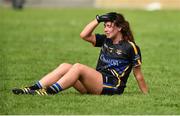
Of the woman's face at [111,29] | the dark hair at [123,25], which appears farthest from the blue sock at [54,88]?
the dark hair at [123,25]

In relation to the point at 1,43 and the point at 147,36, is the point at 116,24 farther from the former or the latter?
the point at 147,36

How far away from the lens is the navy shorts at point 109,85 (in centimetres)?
1059

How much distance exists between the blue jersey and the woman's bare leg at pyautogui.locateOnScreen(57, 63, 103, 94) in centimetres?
20

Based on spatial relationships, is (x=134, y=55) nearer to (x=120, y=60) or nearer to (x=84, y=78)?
(x=120, y=60)

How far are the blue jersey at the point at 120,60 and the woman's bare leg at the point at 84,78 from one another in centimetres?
20

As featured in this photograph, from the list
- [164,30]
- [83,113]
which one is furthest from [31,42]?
[83,113]

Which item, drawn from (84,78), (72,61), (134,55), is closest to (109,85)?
(84,78)

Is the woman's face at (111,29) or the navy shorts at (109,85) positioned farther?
the woman's face at (111,29)

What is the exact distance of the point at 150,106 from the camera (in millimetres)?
9961

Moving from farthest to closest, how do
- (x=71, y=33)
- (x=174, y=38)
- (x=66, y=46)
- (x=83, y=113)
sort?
(x=71, y=33) → (x=174, y=38) → (x=66, y=46) → (x=83, y=113)

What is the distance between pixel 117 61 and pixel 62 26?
17.8 meters

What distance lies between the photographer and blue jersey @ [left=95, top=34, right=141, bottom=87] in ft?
35.0

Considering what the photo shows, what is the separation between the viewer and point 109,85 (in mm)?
10625

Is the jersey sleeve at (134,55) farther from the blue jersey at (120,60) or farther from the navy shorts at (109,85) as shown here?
the navy shorts at (109,85)
